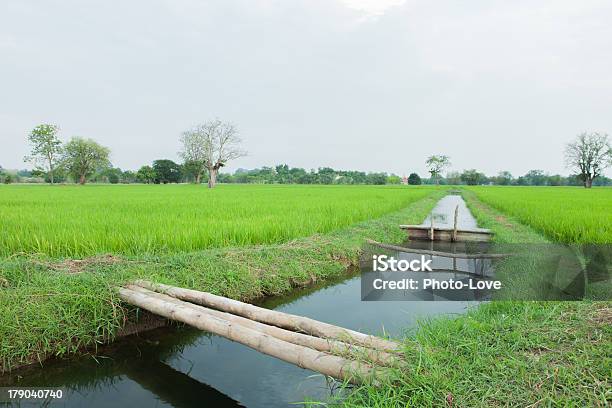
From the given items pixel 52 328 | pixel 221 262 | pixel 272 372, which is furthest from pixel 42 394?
pixel 221 262

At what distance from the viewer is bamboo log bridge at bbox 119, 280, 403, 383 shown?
6.88ft

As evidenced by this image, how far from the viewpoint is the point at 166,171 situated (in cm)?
6644

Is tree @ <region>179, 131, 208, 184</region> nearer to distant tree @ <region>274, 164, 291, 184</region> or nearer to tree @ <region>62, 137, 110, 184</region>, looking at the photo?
tree @ <region>62, 137, 110, 184</region>

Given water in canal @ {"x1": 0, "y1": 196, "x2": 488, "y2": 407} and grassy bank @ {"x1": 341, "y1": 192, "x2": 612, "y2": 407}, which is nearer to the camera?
grassy bank @ {"x1": 341, "y1": 192, "x2": 612, "y2": 407}

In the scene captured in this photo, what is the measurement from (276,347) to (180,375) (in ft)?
4.13

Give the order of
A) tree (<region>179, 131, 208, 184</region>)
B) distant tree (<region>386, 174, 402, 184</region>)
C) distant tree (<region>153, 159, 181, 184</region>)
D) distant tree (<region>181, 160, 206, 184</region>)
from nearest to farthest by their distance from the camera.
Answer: tree (<region>179, 131, 208, 184</region>) < distant tree (<region>181, 160, 206, 184</region>) < distant tree (<region>153, 159, 181, 184</region>) < distant tree (<region>386, 174, 402, 184</region>)

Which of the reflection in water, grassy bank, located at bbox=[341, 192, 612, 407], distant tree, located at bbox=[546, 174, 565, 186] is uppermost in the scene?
distant tree, located at bbox=[546, 174, 565, 186]

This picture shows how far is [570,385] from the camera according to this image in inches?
77.5

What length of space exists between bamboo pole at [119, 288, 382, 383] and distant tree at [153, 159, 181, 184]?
67.1m

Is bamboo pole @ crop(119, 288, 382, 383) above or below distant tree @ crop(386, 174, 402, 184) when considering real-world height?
below

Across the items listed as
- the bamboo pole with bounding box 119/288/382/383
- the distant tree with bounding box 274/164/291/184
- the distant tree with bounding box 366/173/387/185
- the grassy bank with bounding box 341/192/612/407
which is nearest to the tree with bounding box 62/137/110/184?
the distant tree with bounding box 274/164/291/184

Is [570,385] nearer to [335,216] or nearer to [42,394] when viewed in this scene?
[42,394]

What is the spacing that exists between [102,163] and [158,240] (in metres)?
51.9

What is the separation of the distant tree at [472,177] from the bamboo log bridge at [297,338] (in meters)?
81.4
